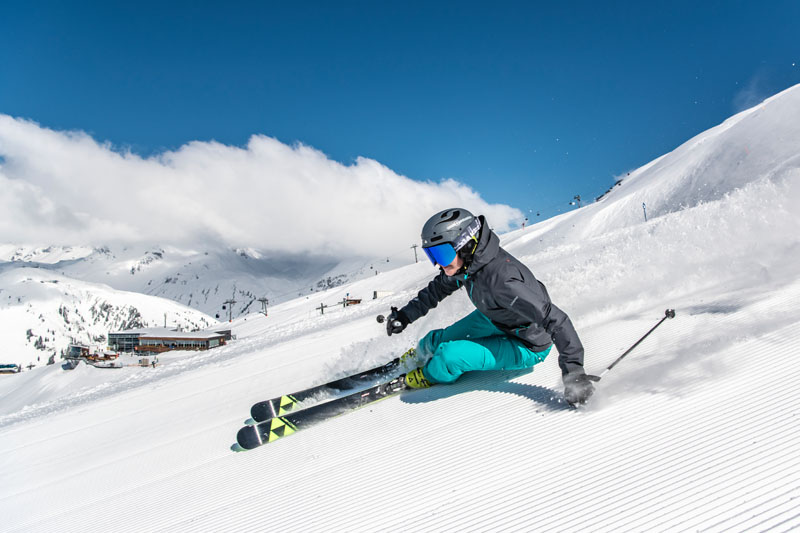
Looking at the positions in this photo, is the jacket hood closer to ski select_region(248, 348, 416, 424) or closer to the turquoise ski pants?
the turquoise ski pants

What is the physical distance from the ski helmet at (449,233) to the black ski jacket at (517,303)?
4.5 inches

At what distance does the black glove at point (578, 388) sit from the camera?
116 inches

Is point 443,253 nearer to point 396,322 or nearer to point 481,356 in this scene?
point 481,356

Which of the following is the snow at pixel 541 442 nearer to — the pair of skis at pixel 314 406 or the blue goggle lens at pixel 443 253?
the pair of skis at pixel 314 406

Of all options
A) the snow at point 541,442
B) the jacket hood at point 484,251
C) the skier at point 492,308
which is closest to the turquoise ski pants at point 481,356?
the skier at point 492,308

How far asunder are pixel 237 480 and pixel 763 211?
768cm

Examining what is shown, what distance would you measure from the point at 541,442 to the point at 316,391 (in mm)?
2881

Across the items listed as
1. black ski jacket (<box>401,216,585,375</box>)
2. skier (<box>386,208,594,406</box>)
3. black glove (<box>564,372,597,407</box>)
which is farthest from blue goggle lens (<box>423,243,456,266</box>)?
black glove (<box>564,372,597,407</box>)

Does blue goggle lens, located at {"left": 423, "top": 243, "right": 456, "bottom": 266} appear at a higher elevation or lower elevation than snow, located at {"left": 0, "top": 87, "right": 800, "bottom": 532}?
higher

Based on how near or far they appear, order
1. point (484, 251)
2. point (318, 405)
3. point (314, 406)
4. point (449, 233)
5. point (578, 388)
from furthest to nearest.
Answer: point (314, 406) < point (318, 405) < point (449, 233) < point (484, 251) < point (578, 388)

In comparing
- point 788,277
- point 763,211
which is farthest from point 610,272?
point 788,277

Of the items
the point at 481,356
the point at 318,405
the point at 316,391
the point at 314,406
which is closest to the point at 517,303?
the point at 481,356

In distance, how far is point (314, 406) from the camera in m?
4.38

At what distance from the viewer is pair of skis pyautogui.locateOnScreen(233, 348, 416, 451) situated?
157 inches
